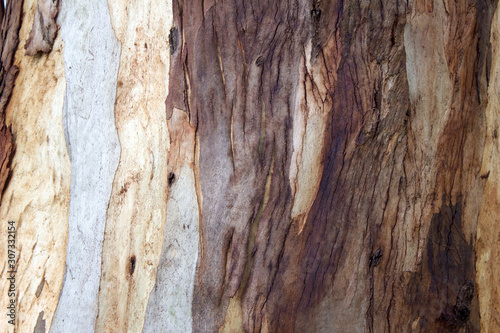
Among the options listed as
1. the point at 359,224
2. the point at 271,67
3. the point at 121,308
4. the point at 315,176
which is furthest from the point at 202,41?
the point at 121,308

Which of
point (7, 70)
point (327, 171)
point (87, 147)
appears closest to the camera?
point (327, 171)

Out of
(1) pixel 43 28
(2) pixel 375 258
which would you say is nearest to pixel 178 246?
(2) pixel 375 258

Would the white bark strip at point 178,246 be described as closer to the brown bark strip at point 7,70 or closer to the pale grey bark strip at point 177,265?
the pale grey bark strip at point 177,265

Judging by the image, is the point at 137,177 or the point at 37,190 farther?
the point at 37,190

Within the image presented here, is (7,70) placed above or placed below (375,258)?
above

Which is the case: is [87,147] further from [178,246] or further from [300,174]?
[300,174]

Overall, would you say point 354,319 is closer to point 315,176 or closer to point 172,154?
point 315,176

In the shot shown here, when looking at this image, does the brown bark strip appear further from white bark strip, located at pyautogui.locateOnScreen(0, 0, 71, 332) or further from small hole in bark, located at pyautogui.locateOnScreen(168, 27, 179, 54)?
small hole in bark, located at pyautogui.locateOnScreen(168, 27, 179, 54)
